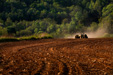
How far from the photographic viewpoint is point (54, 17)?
92.4m

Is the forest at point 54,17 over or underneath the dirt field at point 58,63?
over

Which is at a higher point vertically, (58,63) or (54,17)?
(54,17)

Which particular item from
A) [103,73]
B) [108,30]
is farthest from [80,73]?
[108,30]

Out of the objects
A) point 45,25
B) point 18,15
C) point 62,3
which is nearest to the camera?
point 45,25

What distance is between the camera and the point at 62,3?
119125mm

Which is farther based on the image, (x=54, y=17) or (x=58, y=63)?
(x=54, y=17)

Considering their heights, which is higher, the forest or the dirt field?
the forest

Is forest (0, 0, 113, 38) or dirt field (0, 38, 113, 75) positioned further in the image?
forest (0, 0, 113, 38)

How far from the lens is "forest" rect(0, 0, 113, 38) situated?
64831 mm

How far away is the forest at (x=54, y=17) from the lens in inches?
2552

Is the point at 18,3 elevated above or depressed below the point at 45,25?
above

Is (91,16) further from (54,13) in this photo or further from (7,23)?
(7,23)

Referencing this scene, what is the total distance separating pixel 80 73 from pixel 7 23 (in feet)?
262

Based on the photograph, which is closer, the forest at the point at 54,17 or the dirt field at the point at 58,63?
the dirt field at the point at 58,63
